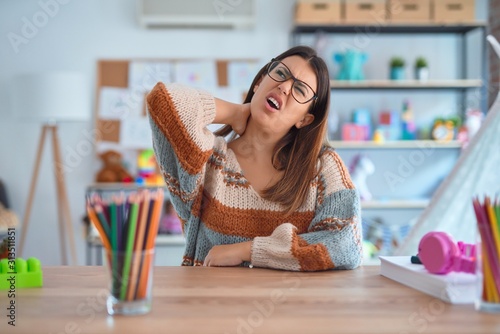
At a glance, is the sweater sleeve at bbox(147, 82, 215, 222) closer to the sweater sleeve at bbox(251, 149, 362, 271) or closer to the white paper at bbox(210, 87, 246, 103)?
the sweater sleeve at bbox(251, 149, 362, 271)

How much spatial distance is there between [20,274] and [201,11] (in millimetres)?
3462

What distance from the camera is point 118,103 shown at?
171 inches

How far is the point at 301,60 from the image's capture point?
1536 mm

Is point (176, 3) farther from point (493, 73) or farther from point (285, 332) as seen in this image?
point (285, 332)

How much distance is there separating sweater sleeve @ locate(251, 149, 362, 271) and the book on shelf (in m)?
0.12

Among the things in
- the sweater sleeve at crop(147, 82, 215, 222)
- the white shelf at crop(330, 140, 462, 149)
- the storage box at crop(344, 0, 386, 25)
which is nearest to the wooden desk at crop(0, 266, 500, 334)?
the sweater sleeve at crop(147, 82, 215, 222)

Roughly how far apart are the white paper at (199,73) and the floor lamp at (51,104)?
685mm

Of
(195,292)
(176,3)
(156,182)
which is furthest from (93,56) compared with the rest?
(195,292)

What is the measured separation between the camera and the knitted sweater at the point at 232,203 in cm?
135

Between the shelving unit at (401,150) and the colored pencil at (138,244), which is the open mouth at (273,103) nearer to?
the colored pencil at (138,244)

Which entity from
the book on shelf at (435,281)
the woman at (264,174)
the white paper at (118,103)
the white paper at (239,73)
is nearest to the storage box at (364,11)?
the white paper at (239,73)

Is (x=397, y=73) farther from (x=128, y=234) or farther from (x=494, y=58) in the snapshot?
(x=128, y=234)

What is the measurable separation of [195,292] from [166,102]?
53 cm

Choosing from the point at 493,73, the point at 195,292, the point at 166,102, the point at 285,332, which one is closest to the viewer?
the point at 285,332
